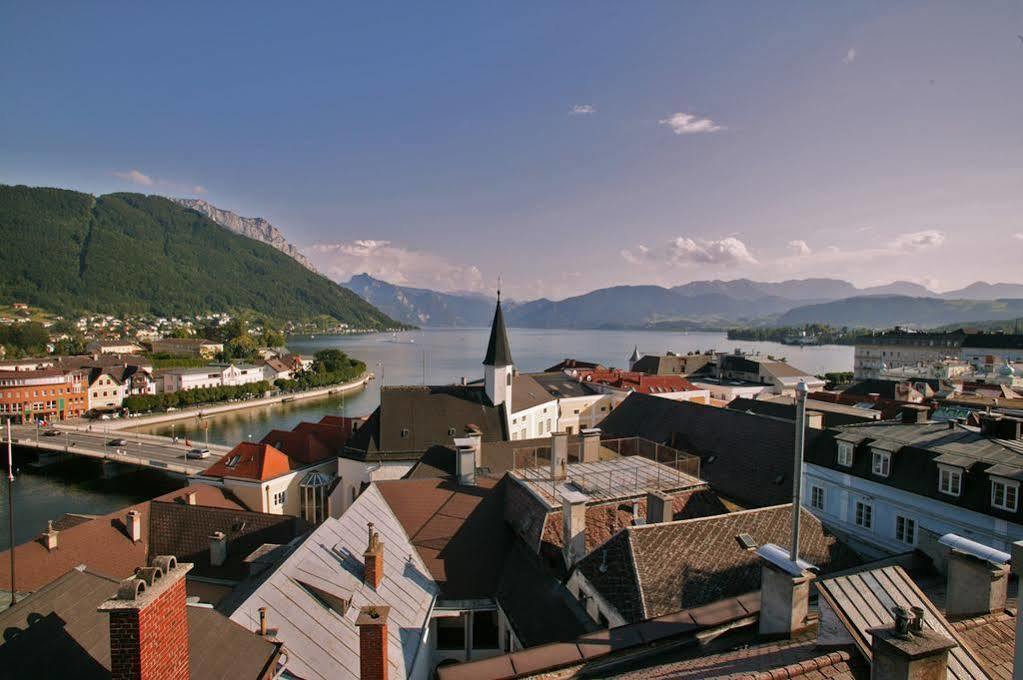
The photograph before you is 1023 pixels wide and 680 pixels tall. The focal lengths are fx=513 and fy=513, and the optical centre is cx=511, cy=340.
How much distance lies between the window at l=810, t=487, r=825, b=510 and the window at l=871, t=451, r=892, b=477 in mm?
2597

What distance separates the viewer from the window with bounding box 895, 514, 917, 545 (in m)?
16.8

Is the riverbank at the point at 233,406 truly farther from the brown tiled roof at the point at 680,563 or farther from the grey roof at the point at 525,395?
the brown tiled roof at the point at 680,563

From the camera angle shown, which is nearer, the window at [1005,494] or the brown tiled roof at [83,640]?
the brown tiled roof at [83,640]

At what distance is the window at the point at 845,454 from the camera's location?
19.3 meters

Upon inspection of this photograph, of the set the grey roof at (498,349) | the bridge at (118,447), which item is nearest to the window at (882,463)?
the grey roof at (498,349)

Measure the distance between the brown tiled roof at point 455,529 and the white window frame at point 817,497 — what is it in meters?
13.0

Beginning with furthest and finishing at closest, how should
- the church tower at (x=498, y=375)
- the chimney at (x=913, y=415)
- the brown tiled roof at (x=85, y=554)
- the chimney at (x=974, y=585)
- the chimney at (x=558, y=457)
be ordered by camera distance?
the church tower at (x=498, y=375) < the chimney at (x=913, y=415) < the brown tiled roof at (x=85, y=554) < the chimney at (x=558, y=457) < the chimney at (x=974, y=585)

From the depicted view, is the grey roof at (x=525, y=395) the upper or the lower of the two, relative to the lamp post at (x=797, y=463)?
lower

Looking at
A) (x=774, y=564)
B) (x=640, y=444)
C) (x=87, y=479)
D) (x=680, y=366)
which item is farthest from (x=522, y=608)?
(x=680, y=366)

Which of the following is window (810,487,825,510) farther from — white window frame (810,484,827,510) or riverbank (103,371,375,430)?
riverbank (103,371,375,430)

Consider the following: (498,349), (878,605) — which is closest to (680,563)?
(878,605)

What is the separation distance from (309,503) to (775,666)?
30303mm

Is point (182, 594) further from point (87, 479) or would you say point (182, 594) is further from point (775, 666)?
point (87, 479)

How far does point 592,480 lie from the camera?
16.5m
